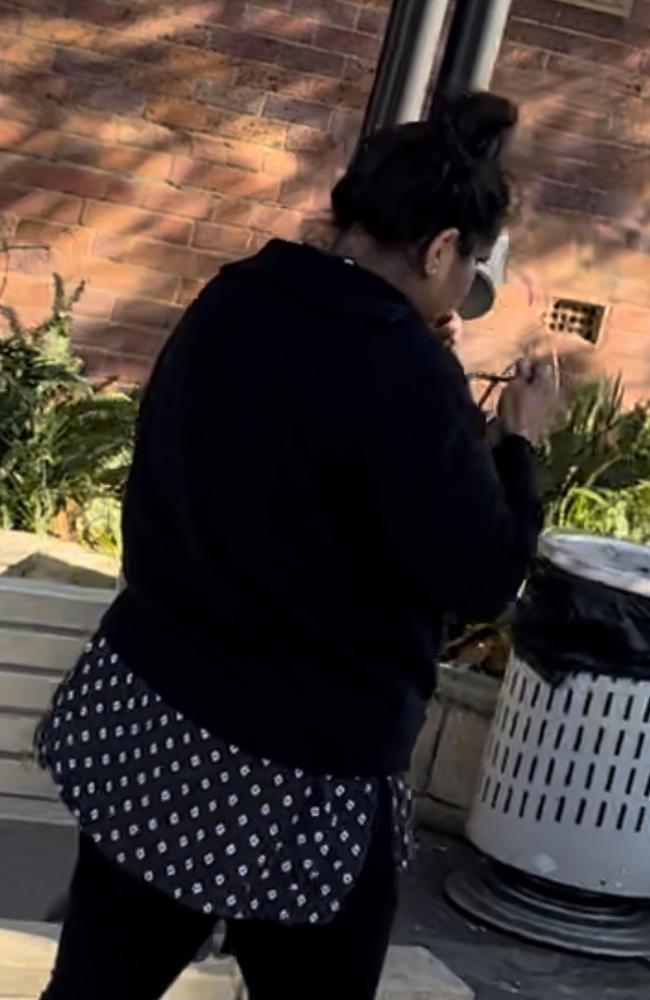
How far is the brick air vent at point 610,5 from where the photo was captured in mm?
7008

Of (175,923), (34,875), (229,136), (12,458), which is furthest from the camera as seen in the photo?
(229,136)

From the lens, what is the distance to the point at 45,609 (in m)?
4.59

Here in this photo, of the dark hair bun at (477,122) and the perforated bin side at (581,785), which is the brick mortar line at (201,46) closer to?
the perforated bin side at (581,785)

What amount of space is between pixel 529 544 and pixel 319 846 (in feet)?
1.52

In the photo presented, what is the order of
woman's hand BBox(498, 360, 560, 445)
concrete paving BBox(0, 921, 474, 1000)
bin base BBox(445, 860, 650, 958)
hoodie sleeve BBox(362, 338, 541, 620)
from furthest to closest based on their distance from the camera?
bin base BBox(445, 860, 650, 958) → concrete paving BBox(0, 921, 474, 1000) → woman's hand BBox(498, 360, 560, 445) → hoodie sleeve BBox(362, 338, 541, 620)

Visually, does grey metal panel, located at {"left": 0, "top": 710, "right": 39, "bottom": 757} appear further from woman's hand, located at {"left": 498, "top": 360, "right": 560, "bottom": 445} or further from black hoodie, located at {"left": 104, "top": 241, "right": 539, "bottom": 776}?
woman's hand, located at {"left": 498, "top": 360, "right": 560, "bottom": 445}

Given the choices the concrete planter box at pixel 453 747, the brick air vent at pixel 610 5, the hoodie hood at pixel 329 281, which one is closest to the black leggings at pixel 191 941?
the hoodie hood at pixel 329 281

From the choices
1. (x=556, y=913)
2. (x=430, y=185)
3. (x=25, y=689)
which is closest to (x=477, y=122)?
(x=430, y=185)

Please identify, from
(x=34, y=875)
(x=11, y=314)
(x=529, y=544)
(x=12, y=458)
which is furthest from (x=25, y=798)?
(x=529, y=544)

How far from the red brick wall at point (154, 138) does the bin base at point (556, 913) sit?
291 centimetres

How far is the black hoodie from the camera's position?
2.20m

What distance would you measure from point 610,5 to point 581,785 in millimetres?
3684

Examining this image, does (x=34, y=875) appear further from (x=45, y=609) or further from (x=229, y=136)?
(x=229, y=136)

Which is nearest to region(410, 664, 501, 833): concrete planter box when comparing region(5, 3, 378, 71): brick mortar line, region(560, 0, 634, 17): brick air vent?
region(5, 3, 378, 71): brick mortar line
